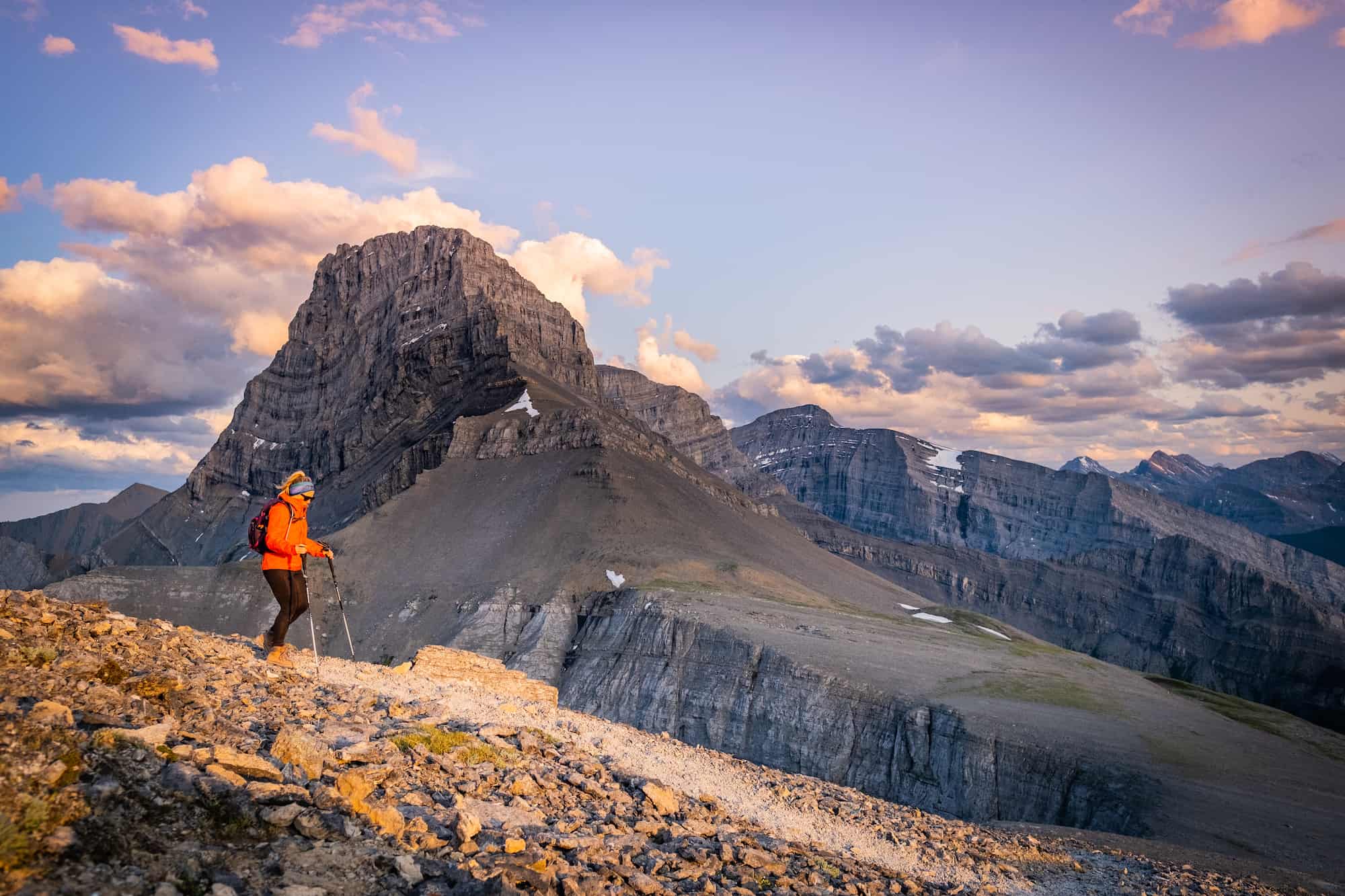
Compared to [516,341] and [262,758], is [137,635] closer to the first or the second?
[262,758]

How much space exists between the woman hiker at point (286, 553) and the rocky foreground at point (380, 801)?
2.89 feet

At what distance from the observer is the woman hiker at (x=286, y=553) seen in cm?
1742

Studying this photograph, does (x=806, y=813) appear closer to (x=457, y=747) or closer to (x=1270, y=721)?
(x=457, y=747)

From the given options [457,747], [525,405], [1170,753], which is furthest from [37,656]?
[525,405]

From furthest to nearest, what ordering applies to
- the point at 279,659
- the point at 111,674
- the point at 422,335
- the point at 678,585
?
the point at 422,335 → the point at 678,585 → the point at 279,659 → the point at 111,674

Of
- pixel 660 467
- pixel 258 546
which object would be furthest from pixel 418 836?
pixel 660 467

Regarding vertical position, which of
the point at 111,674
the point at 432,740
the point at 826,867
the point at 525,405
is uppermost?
the point at 525,405

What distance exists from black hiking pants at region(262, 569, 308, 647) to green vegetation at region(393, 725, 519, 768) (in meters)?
5.97

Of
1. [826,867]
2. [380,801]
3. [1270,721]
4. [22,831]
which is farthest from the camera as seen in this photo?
[1270,721]

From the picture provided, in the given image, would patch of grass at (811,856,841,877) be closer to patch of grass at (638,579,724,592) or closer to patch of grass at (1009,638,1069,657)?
patch of grass at (1009,638,1069,657)

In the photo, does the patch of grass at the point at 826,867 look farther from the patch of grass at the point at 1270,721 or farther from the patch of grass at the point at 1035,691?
the patch of grass at the point at 1270,721

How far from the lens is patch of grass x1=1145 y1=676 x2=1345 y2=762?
261ft

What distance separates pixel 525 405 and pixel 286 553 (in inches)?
5145

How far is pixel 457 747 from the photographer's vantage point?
12.3 m
